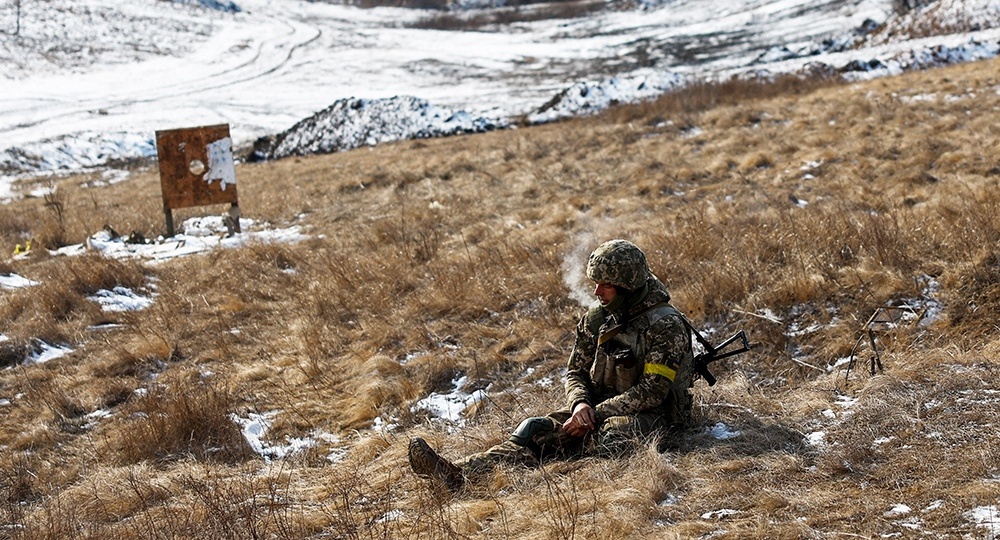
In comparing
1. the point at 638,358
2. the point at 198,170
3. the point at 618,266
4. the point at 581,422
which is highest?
the point at 618,266

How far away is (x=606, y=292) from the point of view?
15.1ft

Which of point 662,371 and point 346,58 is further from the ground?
point 346,58

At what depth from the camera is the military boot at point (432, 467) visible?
4.32 meters

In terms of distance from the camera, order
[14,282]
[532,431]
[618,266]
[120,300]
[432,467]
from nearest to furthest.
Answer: [432,467], [618,266], [532,431], [120,300], [14,282]

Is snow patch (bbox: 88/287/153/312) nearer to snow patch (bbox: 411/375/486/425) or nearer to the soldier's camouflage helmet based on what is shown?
snow patch (bbox: 411/375/486/425)

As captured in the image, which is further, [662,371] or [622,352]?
[622,352]

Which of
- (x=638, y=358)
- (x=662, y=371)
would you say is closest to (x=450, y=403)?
(x=638, y=358)

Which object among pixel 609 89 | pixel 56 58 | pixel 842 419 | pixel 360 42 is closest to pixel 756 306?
pixel 842 419

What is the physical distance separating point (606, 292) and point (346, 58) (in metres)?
38.4

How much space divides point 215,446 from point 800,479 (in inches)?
143

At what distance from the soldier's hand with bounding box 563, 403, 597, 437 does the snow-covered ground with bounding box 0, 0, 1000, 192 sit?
17381 mm

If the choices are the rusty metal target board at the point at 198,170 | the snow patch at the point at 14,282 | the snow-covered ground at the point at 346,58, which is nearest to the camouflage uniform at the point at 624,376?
the snow patch at the point at 14,282

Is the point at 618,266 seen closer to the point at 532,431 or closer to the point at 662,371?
the point at 662,371

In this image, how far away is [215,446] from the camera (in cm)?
582
